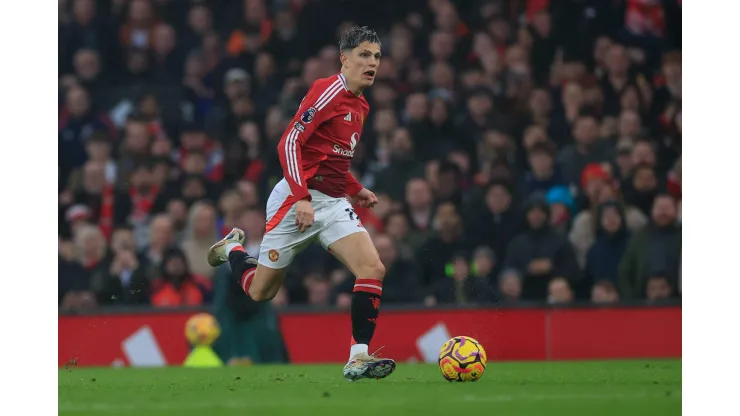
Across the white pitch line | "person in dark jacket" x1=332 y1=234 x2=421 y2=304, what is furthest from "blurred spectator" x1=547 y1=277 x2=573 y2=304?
the white pitch line

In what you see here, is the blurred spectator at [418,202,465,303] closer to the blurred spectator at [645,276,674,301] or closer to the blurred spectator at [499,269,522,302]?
the blurred spectator at [499,269,522,302]

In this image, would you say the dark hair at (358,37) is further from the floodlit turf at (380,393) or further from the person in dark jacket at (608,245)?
the person in dark jacket at (608,245)

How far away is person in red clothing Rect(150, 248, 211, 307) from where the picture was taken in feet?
31.6

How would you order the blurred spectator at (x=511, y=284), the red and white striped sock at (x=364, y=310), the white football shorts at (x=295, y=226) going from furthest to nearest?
the blurred spectator at (x=511, y=284), the white football shorts at (x=295, y=226), the red and white striped sock at (x=364, y=310)

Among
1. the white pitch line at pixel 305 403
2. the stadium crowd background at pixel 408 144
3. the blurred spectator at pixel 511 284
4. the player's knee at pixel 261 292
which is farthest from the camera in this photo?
the blurred spectator at pixel 511 284

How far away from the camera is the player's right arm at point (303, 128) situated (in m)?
6.46

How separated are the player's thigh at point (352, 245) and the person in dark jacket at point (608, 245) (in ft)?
10.3

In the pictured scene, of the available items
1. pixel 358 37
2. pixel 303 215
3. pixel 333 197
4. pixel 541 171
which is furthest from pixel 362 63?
pixel 541 171

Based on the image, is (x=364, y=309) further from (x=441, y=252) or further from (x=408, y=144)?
(x=408, y=144)

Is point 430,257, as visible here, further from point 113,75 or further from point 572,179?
point 113,75

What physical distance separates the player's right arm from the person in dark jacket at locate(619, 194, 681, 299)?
3276mm

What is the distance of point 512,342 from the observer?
9.45 meters

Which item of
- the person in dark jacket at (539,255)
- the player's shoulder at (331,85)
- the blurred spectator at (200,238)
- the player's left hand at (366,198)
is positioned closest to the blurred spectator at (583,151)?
the person in dark jacket at (539,255)

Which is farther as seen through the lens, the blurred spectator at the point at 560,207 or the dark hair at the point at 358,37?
the blurred spectator at the point at 560,207
